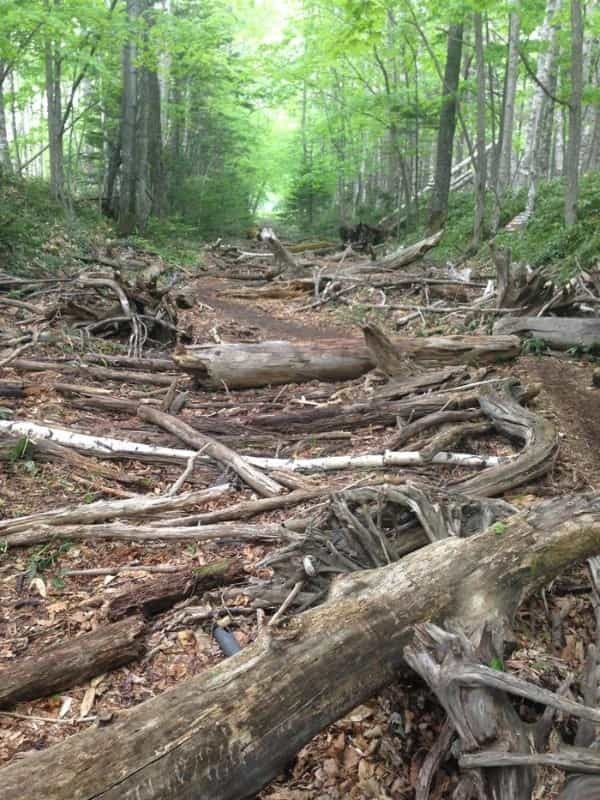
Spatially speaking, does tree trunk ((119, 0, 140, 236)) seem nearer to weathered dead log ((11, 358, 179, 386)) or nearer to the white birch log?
weathered dead log ((11, 358, 179, 386))

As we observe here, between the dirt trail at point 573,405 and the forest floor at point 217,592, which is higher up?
the dirt trail at point 573,405

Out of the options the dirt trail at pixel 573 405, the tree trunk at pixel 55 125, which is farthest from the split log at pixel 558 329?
the tree trunk at pixel 55 125

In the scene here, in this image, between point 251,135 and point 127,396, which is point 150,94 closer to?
point 251,135

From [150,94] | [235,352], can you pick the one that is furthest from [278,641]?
[150,94]

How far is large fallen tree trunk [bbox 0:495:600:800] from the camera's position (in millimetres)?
1705

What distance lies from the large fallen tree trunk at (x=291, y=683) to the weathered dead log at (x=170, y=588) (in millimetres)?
1032

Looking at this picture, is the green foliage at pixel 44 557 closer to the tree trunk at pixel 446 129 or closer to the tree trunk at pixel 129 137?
the tree trunk at pixel 129 137

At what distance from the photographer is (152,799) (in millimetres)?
1656

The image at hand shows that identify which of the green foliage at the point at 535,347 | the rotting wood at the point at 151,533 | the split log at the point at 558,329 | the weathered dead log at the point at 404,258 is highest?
the weathered dead log at the point at 404,258

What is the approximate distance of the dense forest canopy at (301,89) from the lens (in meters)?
13.3

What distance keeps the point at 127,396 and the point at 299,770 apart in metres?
4.55

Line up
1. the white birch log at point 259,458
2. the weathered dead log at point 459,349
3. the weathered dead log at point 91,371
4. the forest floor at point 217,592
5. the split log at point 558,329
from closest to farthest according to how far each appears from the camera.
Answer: the forest floor at point 217,592 < the white birch log at point 259,458 < the weathered dead log at point 91,371 < the weathered dead log at point 459,349 < the split log at point 558,329

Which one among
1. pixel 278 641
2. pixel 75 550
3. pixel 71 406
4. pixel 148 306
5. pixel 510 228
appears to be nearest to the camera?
pixel 278 641

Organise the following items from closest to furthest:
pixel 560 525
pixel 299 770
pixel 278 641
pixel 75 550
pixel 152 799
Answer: pixel 152 799, pixel 278 641, pixel 299 770, pixel 560 525, pixel 75 550
